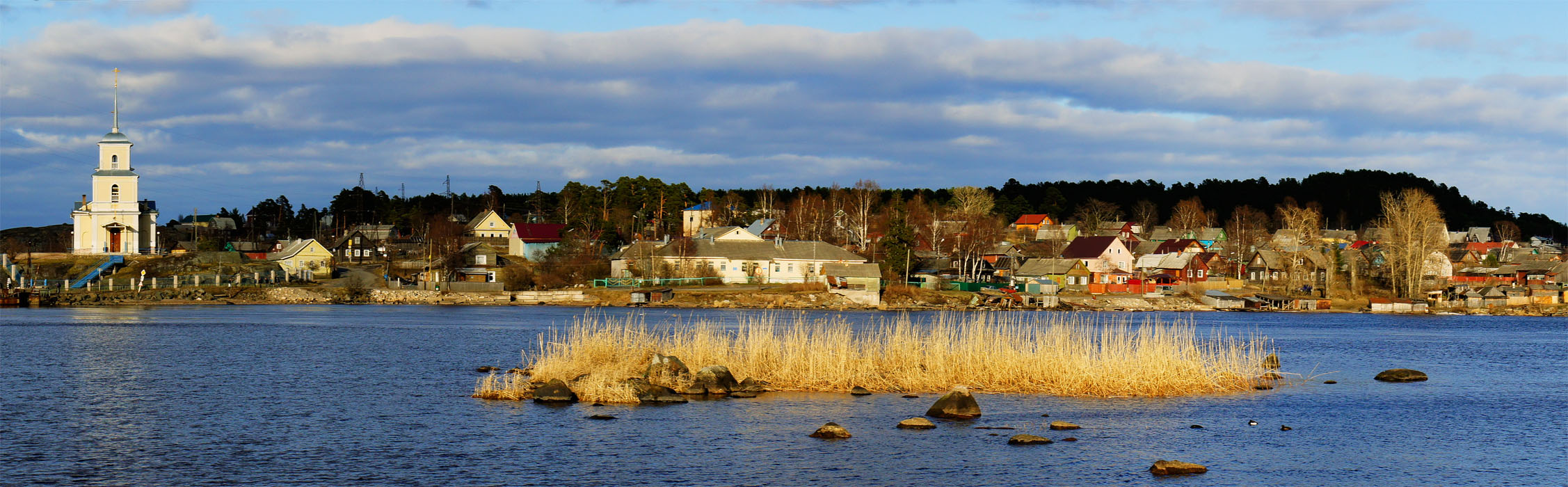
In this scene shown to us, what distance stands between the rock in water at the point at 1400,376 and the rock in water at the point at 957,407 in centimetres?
1800

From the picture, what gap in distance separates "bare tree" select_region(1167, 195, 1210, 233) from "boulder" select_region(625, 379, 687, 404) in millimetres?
151689

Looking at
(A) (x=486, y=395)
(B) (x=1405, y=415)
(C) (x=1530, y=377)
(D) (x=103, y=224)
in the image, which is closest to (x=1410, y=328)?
(C) (x=1530, y=377)

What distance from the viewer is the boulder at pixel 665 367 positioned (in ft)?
100

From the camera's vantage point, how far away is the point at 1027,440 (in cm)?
2300

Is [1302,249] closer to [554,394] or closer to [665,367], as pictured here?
[665,367]

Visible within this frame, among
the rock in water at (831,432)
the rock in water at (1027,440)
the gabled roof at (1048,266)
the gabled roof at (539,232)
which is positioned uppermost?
the gabled roof at (539,232)

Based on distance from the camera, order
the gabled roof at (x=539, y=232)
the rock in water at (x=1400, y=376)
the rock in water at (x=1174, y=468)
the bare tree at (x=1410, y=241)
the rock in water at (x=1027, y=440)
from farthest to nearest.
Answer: the gabled roof at (x=539, y=232), the bare tree at (x=1410, y=241), the rock in water at (x=1400, y=376), the rock in water at (x=1027, y=440), the rock in water at (x=1174, y=468)

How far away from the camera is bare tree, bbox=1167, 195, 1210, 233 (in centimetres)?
17725

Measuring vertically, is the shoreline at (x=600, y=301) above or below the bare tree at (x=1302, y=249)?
below

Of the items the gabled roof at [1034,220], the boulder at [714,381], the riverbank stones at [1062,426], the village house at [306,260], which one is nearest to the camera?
the riverbank stones at [1062,426]

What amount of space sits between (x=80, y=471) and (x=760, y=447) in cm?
1176

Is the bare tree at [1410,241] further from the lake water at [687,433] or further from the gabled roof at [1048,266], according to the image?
the lake water at [687,433]

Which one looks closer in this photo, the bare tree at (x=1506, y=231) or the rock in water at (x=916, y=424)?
the rock in water at (x=916, y=424)

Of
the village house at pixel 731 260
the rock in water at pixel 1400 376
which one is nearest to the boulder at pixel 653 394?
the rock in water at pixel 1400 376
